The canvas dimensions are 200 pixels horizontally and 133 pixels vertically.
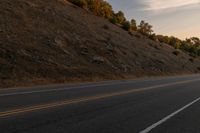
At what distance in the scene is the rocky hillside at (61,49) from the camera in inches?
1256

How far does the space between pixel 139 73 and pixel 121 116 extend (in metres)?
35.8

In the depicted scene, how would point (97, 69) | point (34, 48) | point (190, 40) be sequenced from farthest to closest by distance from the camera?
point (190, 40), point (97, 69), point (34, 48)

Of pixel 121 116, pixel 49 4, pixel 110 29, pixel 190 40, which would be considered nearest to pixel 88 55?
pixel 49 4

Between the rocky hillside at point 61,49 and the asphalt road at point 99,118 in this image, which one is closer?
the asphalt road at point 99,118

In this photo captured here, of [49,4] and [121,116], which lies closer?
→ [121,116]

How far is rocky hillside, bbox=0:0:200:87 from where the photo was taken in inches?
1256

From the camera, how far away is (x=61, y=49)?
41.1 m

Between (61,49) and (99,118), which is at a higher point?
(61,49)

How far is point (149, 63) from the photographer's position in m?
55.3

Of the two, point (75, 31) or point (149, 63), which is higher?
point (75, 31)

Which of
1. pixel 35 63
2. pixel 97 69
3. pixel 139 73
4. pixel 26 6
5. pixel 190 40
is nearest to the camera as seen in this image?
pixel 35 63

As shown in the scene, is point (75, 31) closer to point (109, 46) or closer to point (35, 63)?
point (109, 46)

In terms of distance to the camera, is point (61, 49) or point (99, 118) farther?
point (61, 49)

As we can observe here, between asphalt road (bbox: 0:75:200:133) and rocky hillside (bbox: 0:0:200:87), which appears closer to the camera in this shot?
asphalt road (bbox: 0:75:200:133)
